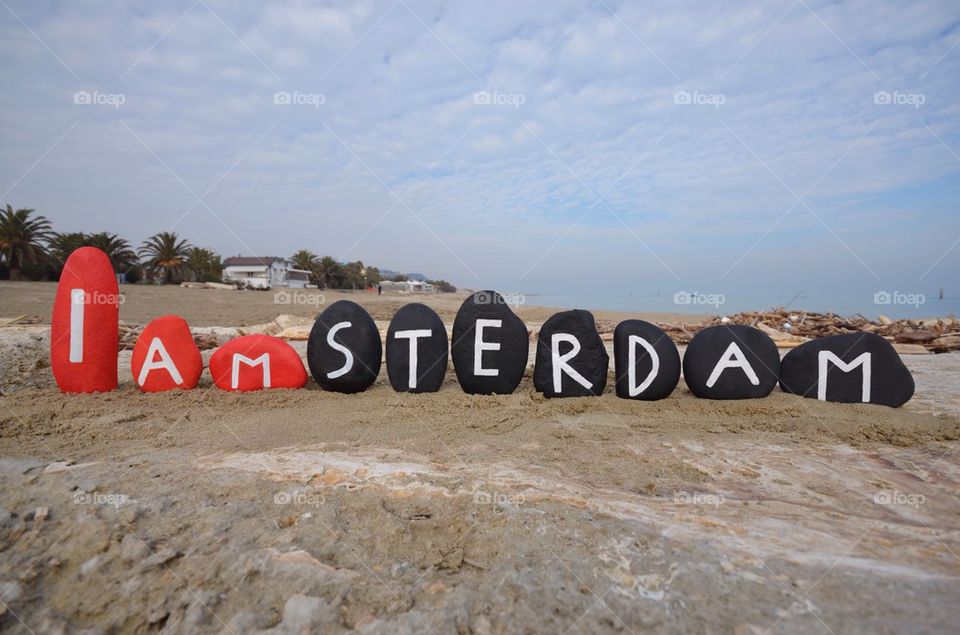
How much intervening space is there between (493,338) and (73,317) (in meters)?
4.39

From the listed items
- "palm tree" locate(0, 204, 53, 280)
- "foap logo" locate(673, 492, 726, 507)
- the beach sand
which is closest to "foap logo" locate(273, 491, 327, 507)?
the beach sand

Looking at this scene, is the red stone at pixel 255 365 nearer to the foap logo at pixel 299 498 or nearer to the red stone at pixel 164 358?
the red stone at pixel 164 358

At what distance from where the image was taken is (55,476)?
278cm

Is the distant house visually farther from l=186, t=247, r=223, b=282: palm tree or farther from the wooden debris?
the wooden debris

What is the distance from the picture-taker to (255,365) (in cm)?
553

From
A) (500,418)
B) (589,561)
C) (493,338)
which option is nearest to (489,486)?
(589,561)

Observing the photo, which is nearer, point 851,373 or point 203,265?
point 851,373

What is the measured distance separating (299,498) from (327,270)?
45.1m

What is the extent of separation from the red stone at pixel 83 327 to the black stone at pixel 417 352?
2.98 meters

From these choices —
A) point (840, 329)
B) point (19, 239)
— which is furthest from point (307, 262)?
point (840, 329)

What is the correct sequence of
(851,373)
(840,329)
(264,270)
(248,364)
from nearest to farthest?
(851,373) → (248,364) → (840,329) → (264,270)

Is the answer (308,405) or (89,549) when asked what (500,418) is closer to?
(308,405)

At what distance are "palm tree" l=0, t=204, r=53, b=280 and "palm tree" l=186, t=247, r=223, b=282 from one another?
1071cm

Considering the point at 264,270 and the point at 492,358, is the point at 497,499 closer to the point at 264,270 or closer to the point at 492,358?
the point at 492,358
